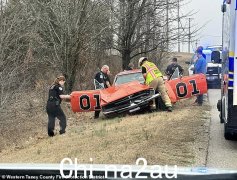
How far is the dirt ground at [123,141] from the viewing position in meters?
8.41

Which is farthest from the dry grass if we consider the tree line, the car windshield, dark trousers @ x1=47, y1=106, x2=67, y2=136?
the tree line

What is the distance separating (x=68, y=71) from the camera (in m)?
20.3

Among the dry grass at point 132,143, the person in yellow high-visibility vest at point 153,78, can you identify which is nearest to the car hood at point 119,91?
the person in yellow high-visibility vest at point 153,78

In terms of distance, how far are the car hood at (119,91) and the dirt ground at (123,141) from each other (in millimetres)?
653

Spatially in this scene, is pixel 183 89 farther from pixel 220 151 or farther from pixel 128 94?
pixel 220 151

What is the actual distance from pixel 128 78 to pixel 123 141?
669cm

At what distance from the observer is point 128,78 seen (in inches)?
646

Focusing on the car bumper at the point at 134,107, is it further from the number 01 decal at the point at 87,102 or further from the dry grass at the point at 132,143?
the dry grass at the point at 132,143

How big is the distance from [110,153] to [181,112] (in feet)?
19.2

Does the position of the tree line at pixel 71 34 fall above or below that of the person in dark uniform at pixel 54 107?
above

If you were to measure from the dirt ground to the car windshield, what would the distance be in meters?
1.33

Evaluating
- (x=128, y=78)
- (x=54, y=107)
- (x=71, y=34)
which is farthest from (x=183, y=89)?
(x=71, y=34)

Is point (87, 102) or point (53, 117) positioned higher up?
point (87, 102)

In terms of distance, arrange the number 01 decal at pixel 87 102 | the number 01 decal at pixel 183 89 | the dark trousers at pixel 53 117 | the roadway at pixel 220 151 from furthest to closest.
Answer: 1. the number 01 decal at pixel 183 89
2. the number 01 decal at pixel 87 102
3. the dark trousers at pixel 53 117
4. the roadway at pixel 220 151
